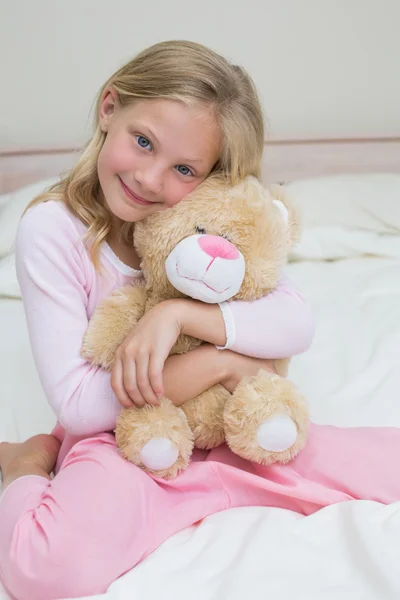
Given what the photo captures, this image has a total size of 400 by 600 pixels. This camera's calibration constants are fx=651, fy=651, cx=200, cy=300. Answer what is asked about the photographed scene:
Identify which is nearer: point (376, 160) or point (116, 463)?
point (116, 463)

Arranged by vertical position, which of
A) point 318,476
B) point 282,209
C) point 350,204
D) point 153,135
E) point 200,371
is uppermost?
point 153,135

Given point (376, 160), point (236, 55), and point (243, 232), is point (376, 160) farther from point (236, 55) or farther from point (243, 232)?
point (243, 232)

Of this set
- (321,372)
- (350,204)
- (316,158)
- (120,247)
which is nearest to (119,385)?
(120,247)

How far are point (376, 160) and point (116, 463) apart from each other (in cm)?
179

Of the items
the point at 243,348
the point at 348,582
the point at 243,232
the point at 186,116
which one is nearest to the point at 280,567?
the point at 348,582

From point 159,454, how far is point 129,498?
0.07 m

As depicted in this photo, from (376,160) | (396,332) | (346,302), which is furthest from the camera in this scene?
(376,160)

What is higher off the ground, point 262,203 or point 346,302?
point 262,203

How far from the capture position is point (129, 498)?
0.83 meters

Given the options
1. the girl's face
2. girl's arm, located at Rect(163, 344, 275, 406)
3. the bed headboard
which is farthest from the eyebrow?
the bed headboard

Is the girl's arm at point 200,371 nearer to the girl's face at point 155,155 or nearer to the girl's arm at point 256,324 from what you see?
the girl's arm at point 256,324

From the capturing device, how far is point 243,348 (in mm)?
919

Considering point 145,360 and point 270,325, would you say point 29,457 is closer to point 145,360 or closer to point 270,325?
point 145,360

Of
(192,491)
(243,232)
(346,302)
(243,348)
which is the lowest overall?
(346,302)
